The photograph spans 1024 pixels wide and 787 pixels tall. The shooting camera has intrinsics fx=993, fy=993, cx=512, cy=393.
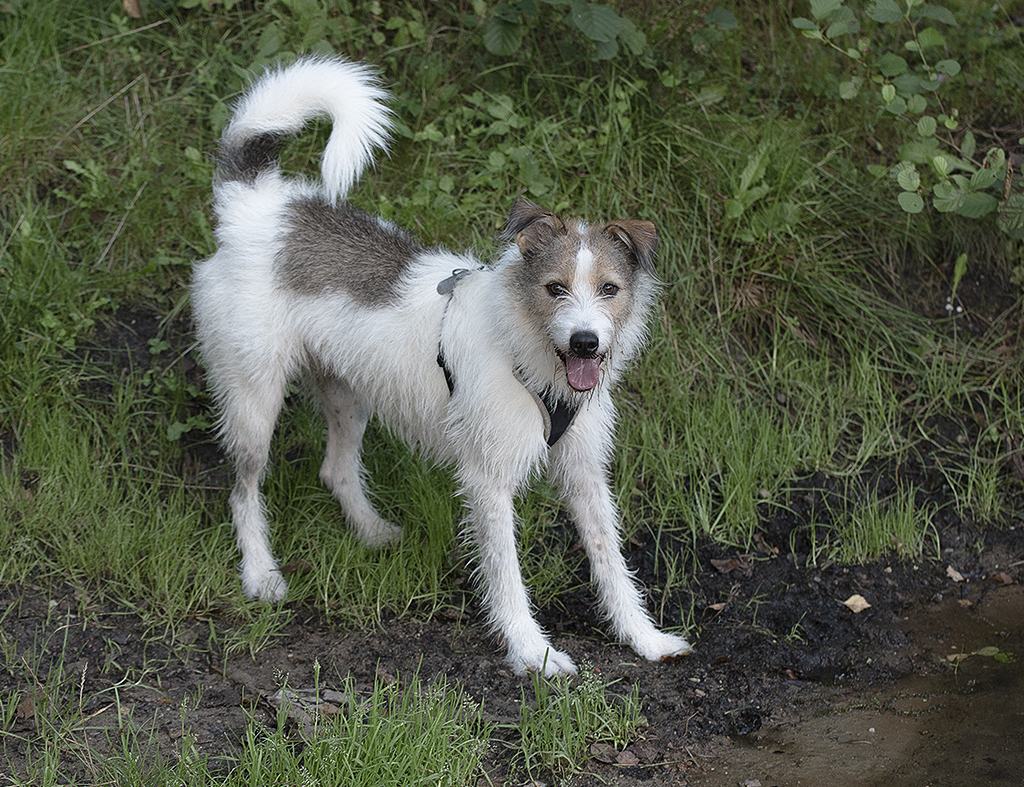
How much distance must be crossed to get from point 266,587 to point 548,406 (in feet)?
4.91

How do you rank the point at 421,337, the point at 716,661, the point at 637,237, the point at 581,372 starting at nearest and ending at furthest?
1. the point at 581,372
2. the point at 637,237
3. the point at 716,661
4. the point at 421,337

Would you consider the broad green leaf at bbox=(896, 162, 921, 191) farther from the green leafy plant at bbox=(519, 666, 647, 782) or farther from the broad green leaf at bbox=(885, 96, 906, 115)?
the green leafy plant at bbox=(519, 666, 647, 782)

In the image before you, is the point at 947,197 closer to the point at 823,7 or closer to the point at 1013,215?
the point at 1013,215

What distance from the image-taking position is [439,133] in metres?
5.38

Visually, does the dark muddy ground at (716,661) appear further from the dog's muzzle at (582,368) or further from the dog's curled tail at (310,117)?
the dog's curled tail at (310,117)

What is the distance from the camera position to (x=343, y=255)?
13.4 ft

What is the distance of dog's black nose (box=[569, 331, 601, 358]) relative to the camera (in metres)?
3.20

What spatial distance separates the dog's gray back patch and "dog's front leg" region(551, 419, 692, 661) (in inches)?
38.1

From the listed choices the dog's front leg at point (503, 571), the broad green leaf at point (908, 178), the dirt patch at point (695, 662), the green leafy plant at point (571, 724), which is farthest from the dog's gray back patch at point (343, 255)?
the broad green leaf at point (908, 178)

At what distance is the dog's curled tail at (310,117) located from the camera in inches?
157

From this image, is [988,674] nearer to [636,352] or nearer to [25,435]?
[636,352]

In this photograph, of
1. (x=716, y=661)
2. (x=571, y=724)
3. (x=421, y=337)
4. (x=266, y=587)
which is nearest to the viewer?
(x=571, y=724)

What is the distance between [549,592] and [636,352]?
111 cm

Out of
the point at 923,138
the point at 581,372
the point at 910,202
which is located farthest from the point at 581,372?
the point at 923,138
